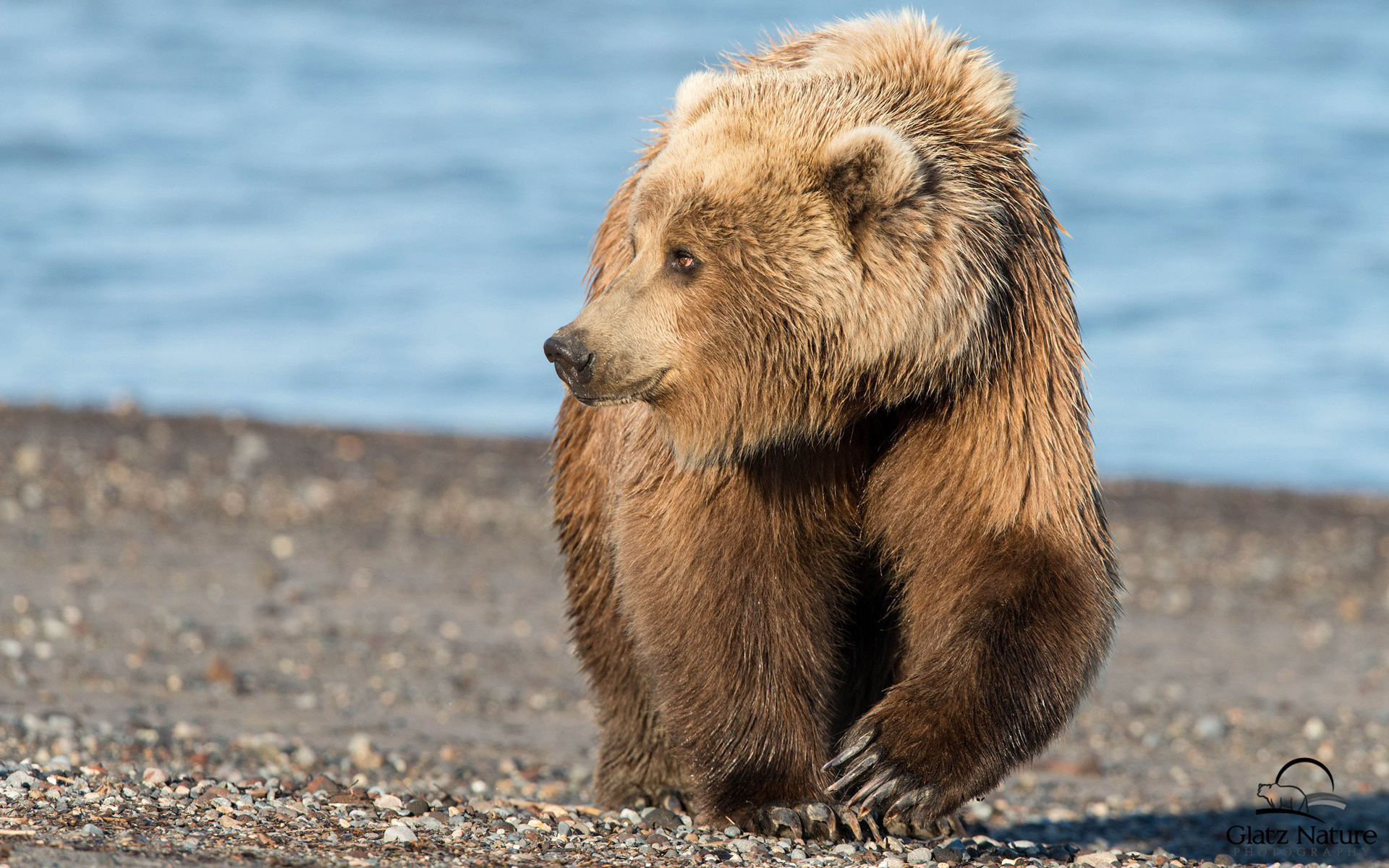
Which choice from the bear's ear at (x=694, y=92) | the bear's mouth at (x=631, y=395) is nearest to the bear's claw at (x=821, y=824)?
the bear's mouth at (x=631, y=395)

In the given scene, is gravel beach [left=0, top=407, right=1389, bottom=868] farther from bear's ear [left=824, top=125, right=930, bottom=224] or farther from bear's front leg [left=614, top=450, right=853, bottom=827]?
bear's ear [left=824, top=125, right=930, bottom=224]

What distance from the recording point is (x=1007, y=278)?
13.9 feet

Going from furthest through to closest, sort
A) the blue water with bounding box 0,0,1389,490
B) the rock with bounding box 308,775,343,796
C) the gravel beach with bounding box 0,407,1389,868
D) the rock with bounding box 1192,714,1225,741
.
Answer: the blue water with bounding box 0,0,1389,490 → the rock with bounding box 1192,714,1225,741 → the rock with bounding box 308,775,343,796 → the gravel beach with bounding box 0,407,1389,868

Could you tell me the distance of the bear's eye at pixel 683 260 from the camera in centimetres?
413

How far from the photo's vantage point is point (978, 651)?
4012 millimetres

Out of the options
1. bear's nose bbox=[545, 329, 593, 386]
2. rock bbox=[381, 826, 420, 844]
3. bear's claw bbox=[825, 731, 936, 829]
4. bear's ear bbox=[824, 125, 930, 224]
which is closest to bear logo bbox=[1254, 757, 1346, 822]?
bear's claw bbox=[825, 731, 936, 829]

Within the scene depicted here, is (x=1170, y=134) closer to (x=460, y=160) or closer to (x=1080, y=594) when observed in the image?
(x=460, y=160)

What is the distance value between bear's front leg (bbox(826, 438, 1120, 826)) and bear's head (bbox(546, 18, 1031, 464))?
331 mm

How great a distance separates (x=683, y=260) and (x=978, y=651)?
1.23 metres

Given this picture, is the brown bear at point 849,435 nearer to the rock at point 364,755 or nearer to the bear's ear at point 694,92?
the bear's ear at point 694,92

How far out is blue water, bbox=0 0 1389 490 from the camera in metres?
14.5

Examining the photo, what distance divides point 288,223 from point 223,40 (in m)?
10.1

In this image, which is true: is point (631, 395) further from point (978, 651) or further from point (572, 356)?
point (978, 651)

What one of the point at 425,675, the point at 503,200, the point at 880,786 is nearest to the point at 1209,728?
the point at 425,675
